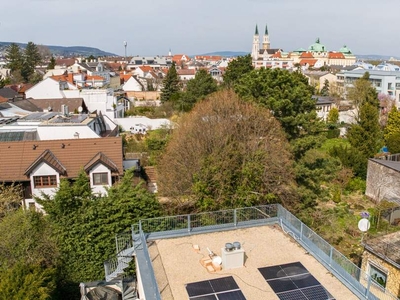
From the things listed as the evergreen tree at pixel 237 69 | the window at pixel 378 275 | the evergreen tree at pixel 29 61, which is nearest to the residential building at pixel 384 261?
the window at pixel 378 275

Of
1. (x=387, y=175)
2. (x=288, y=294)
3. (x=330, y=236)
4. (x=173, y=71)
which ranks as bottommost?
(x=330, y=236)

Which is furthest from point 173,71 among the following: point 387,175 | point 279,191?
point 279,191

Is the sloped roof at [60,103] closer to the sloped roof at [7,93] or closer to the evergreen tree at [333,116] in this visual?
the sloped roof at [7,93]

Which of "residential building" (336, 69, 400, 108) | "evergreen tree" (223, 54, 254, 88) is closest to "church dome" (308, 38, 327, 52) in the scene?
"residential building" (336, 69, 400, 108)

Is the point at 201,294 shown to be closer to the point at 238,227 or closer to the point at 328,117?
the point at 238,227

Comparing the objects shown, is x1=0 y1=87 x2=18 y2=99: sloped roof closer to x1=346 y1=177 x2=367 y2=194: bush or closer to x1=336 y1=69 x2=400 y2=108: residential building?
x1=346 y1=177 x2=367 y2=194: bush

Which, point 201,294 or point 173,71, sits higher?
point 173,71
